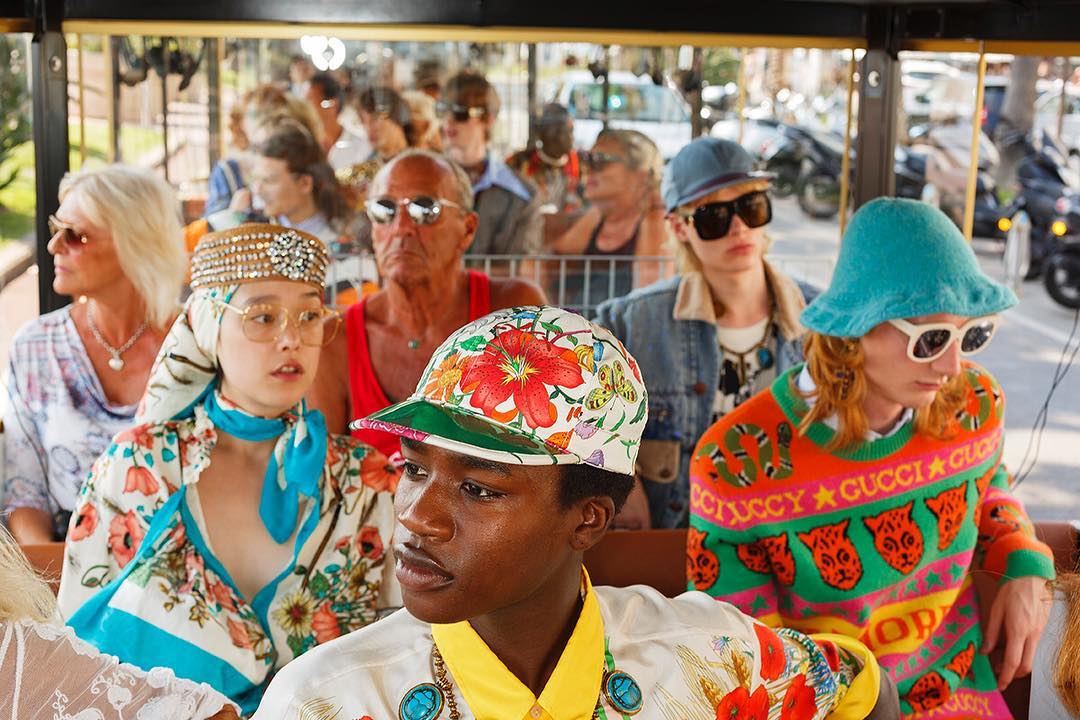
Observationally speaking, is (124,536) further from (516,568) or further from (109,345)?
(109,345)

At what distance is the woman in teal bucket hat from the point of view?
2.70 meters

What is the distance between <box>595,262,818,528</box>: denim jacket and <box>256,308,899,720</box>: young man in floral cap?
6.94ft

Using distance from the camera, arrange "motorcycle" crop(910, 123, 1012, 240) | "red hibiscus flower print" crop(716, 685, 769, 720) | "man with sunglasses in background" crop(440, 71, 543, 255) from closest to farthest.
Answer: "red hibiscus flower print" crop(716, 685, 769, 720) < "man with sunglasses in background" crop(440, 71, 543, 255) < "motorcycle" crop(910, 123, 1012, 240)

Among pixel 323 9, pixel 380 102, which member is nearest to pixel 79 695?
pixel 323 9

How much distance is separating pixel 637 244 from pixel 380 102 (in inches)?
66.2

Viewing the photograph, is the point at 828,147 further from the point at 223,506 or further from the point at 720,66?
the point at 223,506

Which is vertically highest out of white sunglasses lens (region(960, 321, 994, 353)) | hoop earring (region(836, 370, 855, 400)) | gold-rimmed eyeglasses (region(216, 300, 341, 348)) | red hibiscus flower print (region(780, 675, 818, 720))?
white sunglasses lens (region(960, 321, 994, 353))

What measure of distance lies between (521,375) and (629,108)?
507 cm

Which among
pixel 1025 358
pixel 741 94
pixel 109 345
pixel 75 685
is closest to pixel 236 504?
pixel 75 685

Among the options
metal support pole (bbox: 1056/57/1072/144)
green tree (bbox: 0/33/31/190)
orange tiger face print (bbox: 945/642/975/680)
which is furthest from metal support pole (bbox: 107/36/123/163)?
orange tiger face print (bbox: 945/642/975/680)

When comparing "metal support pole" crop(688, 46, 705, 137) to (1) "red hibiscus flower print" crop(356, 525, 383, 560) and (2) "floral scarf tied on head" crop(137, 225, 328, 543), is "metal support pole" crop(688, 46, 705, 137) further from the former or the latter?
(1) "red hibiscus flower print" crop(356, 525, 383, 560)

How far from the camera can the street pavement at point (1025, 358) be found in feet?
20.4

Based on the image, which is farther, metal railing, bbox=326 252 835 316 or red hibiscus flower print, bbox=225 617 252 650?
metal railing, bbox=326 252 835 316

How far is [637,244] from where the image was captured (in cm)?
638
